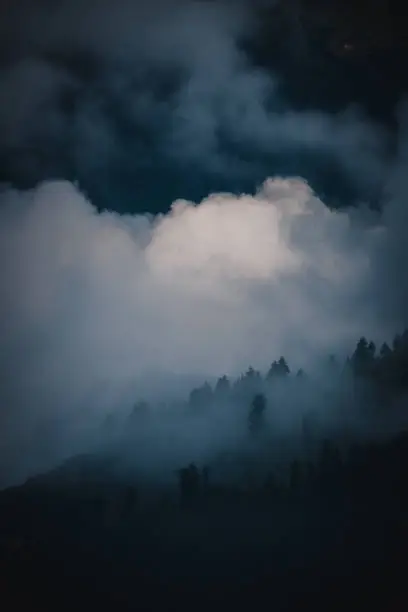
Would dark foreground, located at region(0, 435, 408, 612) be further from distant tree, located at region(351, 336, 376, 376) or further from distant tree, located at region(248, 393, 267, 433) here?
distant tree, located at region(351, 336, 376, 376)

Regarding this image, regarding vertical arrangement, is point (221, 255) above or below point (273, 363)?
above

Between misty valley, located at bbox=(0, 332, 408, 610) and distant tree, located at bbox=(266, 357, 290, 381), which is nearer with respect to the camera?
misty valley, located at bbox=(0, 332, 408, 610)

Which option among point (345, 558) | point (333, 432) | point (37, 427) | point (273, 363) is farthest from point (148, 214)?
point (345, 558)

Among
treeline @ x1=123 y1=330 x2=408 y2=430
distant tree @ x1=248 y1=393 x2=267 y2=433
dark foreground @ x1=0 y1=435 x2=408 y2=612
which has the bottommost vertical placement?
dark foreground @ x1=0 y1=435 x2=408 y2=612

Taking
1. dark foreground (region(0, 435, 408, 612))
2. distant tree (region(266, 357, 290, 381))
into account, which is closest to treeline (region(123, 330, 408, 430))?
distant tree (region(266, 357, 290, 381))

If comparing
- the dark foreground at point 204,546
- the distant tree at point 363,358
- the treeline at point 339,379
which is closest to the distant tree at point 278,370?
the treeline at point 339,379

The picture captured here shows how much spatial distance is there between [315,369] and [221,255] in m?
0.46

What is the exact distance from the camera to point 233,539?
72.7 inches

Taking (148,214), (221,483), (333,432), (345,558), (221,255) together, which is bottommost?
(345,558)

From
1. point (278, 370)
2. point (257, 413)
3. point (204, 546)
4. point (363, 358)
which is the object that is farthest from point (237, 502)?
point (363, 358)

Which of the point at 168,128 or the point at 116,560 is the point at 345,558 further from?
the point at 168,128

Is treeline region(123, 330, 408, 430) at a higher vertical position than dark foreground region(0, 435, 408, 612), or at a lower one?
higher

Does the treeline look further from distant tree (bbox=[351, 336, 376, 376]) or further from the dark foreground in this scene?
the dark foreground

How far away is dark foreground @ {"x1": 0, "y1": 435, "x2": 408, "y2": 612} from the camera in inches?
70.7
